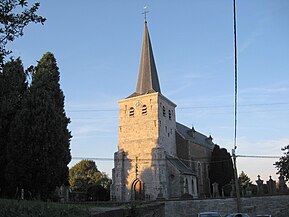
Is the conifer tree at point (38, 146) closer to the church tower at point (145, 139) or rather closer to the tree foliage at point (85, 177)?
the church tower at point (145, 139)

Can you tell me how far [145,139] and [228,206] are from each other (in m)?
17.6

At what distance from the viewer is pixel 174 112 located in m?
48.9

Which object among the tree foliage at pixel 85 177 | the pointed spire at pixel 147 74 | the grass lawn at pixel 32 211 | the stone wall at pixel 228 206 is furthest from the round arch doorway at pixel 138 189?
the grass lawn at pixel 32 211

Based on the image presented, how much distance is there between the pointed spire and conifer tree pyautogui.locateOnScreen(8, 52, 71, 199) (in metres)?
23.3

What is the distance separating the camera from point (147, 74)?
4628 centimetres

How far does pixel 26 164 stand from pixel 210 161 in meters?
37.3

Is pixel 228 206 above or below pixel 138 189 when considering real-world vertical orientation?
below

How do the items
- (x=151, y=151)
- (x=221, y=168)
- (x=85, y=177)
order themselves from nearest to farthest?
(x=151, y=151) < (x=221, y=168) < (x=85, y=177)

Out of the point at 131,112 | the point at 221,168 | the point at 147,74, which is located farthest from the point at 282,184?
the point at 147,74

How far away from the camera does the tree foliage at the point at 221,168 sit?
49219 mm

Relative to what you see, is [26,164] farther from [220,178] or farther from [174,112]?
[220,178]

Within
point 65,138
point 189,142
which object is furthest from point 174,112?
point 65,138

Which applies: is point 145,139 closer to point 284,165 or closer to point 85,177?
point 284,165

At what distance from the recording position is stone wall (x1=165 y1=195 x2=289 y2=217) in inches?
1080
